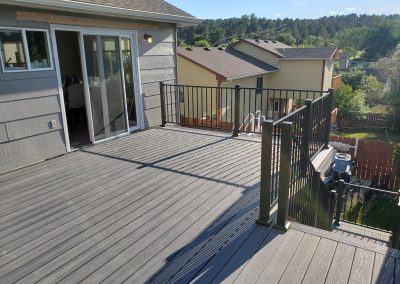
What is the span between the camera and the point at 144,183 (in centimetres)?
339

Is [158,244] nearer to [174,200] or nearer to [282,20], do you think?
[174,200]

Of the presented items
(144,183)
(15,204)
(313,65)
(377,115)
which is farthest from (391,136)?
(15,204)

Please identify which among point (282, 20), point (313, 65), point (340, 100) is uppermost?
point (282, 20)

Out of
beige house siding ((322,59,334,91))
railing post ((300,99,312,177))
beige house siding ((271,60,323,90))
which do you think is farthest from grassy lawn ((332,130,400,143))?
railing post ((300,99,312,177))

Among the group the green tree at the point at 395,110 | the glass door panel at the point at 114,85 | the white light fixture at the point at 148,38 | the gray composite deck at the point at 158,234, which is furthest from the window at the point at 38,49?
the green tree at the point at 395,110

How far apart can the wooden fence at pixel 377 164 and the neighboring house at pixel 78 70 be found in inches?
283

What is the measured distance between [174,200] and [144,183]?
1.82 feet

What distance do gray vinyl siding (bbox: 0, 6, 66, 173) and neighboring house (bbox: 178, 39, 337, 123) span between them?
31.2 ft

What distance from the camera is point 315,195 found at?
357cm

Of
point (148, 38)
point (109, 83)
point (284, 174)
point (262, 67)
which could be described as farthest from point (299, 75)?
point (284, 174)

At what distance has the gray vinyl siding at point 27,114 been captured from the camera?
3.64 m

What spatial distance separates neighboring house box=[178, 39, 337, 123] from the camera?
1371cm

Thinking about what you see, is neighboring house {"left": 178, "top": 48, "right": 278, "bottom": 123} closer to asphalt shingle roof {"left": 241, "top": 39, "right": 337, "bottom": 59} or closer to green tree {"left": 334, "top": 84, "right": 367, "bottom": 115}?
asphalt shingle roof {"left": 241, "top": 39, "right": 337, "bottom": 59}

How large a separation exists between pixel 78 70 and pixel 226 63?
9.82 m
